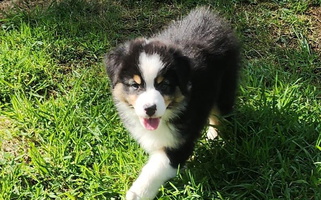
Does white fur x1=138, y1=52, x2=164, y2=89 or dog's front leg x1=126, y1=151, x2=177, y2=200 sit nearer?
white fur x1=138, y1=52, x2=164, y2=89

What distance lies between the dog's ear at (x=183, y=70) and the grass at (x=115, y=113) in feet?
1.91

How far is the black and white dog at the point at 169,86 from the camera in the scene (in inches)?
115

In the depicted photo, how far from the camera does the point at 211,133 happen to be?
379cm

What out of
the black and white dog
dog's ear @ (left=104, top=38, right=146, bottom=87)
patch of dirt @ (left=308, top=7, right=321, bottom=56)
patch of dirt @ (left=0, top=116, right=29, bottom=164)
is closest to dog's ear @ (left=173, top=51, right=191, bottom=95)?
the black and white dog

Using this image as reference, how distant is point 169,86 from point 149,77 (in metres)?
0.15

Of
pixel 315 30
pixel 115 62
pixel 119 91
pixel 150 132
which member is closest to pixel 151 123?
pixel 150 132

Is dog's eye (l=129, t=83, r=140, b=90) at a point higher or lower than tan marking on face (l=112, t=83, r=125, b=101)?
higher

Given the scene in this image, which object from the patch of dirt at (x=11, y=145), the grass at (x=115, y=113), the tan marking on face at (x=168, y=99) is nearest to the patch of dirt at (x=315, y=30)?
the grass at (x=115, y=113)

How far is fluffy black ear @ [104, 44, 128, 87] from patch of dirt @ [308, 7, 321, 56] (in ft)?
7.54

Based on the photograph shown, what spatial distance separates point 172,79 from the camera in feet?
9.78

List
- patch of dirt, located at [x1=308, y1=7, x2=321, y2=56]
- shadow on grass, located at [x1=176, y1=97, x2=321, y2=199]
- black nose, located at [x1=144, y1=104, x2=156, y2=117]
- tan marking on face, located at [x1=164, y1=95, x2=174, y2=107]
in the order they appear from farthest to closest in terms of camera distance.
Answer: patch of dirt, located at [x1=308, y1=7, x2=321, y2=56], shadow on grass, located at [x1=176, y1=97, x2=321, y2=199], tan marking on face, located at [x1=164, y1=95, x2=174, y2=107], black nose, located at [x1=144, y1=104, x2=156, y2=117]

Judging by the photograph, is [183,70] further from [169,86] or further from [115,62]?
[115,62]

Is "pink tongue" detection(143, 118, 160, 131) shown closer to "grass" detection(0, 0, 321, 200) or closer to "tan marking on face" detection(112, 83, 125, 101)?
"tan marking on face" detection(112, 83, 125, 101)

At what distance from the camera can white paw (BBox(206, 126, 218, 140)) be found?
3718 mm
